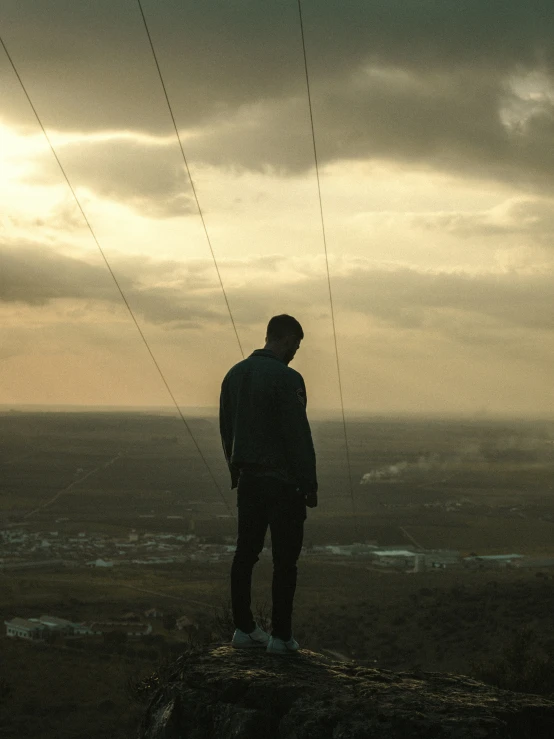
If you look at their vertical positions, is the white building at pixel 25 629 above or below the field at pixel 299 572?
below

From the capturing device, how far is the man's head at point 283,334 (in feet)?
21.4

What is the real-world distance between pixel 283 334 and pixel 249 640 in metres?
2.20

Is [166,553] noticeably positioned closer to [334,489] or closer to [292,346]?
[334,489]

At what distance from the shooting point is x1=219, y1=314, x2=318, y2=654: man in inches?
246

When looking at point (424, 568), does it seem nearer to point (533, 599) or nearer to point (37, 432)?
point (533, 599)

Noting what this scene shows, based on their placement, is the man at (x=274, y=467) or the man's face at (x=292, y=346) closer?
the man at (x=274, y=467)

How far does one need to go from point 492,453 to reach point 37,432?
95478 mm

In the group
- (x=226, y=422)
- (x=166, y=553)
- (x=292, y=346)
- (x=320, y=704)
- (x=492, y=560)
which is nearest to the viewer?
(x=320, y=704)

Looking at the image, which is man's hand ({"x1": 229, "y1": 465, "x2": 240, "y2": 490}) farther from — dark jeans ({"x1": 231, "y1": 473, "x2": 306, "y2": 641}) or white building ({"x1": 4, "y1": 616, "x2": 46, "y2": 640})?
white building ({"x1": 4, "y1": 616, "x2": 46, "y2": 640})

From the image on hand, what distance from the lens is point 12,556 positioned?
65438mm

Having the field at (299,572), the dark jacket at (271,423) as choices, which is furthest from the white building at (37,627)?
the dark jacket at (271,423)

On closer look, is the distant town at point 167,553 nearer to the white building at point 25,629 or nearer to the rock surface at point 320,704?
the white building at point 25,629

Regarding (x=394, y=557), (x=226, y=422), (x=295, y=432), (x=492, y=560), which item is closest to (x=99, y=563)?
(x=394, y=557)

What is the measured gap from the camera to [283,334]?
654cm
